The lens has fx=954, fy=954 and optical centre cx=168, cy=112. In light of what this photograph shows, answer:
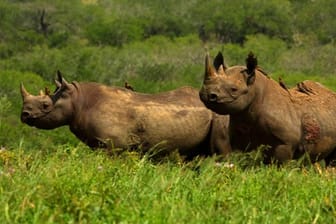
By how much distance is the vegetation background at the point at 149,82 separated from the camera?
5012 millimetres

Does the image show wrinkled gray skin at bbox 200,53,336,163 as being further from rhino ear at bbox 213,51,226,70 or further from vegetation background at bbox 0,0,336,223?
vegetation background at bbox 0,0,336,223

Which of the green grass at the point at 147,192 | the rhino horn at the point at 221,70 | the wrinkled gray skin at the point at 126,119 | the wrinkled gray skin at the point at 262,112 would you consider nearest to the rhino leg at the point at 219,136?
the wrinkled gray skin at the point at 126,119

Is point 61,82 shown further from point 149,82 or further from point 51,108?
point 149,82

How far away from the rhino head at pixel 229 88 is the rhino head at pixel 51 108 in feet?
7.24

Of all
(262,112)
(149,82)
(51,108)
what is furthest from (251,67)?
(149,82)

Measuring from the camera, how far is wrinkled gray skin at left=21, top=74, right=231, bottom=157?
361 inches

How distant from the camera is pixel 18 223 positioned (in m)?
4.64

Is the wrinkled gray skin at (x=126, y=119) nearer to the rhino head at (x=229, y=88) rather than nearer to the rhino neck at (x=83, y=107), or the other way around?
the rhino neck at (x=83, y=107)

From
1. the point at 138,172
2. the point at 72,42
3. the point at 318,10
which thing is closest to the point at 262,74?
the point at 138,172

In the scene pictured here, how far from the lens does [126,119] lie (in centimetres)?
931

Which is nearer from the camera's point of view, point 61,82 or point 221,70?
point 221,70

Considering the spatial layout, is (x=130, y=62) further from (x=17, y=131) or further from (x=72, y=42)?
(x=17, y=131)

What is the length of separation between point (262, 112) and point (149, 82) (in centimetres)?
3558

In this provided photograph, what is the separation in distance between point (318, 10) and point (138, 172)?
71.1m
